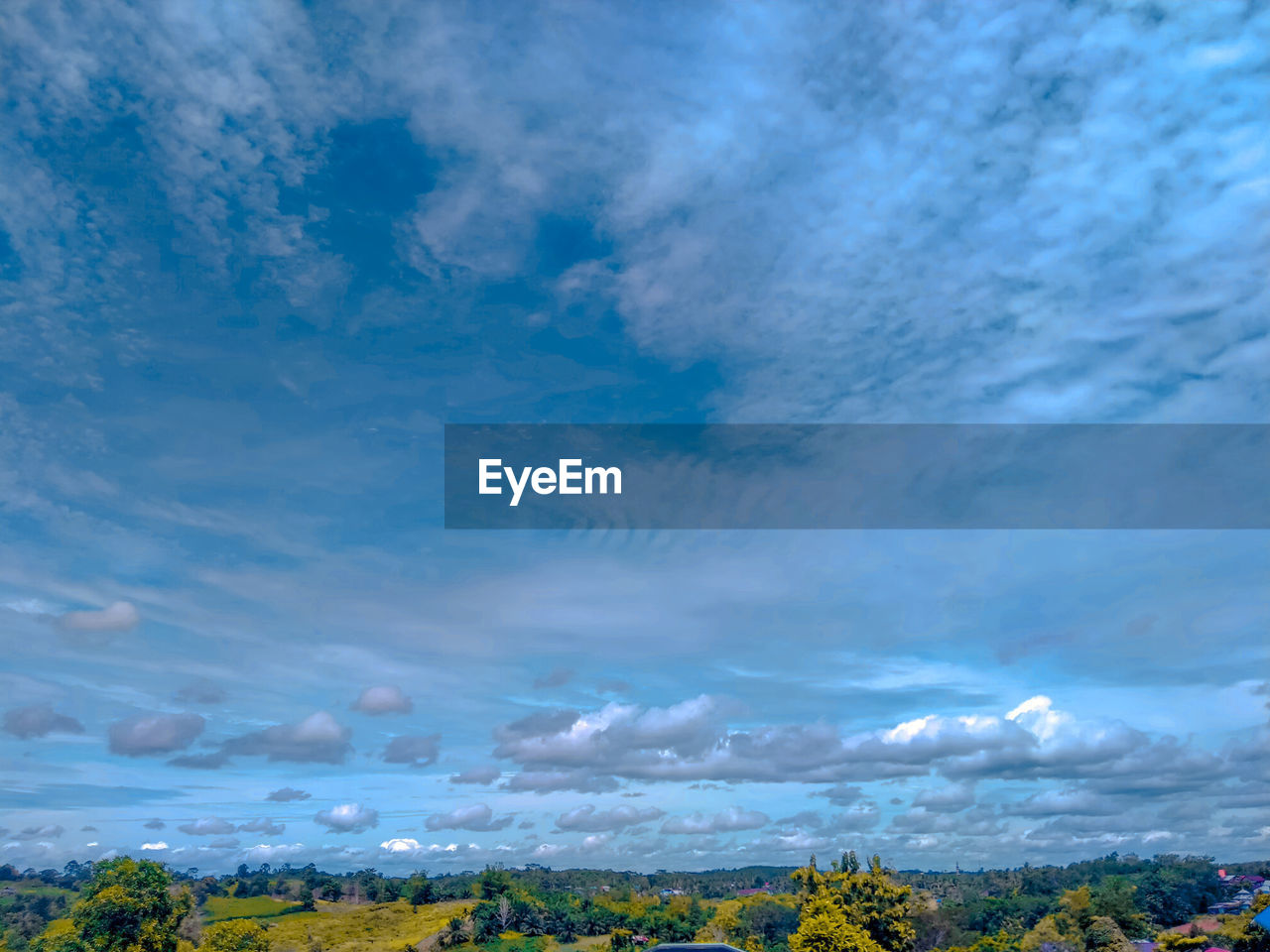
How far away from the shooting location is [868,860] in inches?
2072

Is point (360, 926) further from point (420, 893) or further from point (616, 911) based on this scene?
point (616, 911)

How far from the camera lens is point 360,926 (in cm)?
8500

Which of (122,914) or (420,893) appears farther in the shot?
(420,893)

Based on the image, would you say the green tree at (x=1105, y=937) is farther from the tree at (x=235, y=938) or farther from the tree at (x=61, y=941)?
the tree at (x=61, y=941)

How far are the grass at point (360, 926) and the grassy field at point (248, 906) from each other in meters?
3.33

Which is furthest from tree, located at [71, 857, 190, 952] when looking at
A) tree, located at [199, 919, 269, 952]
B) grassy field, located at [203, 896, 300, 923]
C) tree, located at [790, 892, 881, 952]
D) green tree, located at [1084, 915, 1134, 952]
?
green tree, located at [1084, 915, 1134, 952]

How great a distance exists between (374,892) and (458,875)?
11.2 m

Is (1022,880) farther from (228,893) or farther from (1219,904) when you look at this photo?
(228,893)

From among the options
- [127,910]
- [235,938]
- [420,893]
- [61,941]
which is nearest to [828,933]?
[235,938]

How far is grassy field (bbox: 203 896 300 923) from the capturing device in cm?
8931

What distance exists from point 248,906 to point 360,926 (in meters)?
17.9

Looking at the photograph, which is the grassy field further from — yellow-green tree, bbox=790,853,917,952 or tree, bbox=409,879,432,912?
yellow-green tree, bbox=790,853,917,952

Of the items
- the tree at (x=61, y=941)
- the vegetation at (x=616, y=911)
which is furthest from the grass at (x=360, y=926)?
the tree at (x=61, y=941)

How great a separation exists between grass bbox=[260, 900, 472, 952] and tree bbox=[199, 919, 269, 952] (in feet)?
35.8
